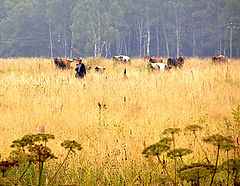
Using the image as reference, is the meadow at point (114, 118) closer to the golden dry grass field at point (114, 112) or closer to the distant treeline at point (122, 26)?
the golden dry grass field at point (114, 112)

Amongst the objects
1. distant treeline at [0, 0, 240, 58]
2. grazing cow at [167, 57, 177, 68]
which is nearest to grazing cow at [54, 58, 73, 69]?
grazing cow at [167, 57, 177, 68]

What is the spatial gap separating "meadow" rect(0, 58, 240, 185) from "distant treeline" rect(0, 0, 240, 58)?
112ft

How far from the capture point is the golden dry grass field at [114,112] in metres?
4.62

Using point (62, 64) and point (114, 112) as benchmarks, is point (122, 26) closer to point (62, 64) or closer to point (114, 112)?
point (62, 64)

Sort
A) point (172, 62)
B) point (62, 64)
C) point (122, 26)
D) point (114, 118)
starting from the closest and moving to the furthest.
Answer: point (114, 118), point (62, 64), point (172, 62), point (122, 26)

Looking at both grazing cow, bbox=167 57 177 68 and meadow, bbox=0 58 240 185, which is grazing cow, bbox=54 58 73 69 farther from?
grazing cow, bbox=167 57 177 68

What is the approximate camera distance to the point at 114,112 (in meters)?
6.87

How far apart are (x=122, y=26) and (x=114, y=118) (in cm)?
4490

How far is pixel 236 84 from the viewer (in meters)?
10.2

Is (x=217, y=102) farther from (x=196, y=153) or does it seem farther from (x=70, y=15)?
(x=70, y=15)

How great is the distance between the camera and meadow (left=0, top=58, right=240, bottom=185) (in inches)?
149

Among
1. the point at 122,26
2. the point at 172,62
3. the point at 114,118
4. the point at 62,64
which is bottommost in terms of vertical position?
the point at 114,118

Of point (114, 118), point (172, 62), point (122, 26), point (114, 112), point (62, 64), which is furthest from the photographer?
point (122, 26)

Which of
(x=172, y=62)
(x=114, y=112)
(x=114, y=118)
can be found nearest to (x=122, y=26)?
(x=172, y=62)
